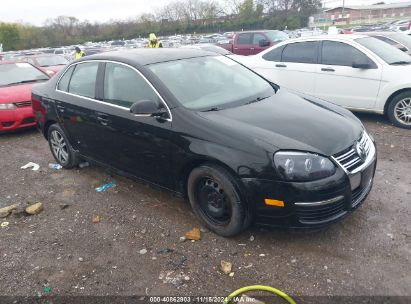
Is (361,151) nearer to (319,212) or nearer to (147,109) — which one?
(319,212)

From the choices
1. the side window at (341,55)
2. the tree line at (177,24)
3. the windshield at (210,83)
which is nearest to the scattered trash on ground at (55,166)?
the windshield at (210,83)

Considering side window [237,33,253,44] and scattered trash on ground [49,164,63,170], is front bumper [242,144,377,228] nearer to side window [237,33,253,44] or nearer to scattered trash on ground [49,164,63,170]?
scattered trash on ground [49,164,63,170]

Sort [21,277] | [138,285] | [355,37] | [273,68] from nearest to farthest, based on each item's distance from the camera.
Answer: [138,285] < [21,277] < [355,37] < [273,68]

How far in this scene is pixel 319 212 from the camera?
114 inches

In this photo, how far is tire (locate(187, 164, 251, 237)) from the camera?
306 centimetres

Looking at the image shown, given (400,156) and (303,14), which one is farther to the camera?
(303,14)

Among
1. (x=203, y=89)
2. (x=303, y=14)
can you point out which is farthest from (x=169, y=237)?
(x=303, y=14)

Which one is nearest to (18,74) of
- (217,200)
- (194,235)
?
(194,235)

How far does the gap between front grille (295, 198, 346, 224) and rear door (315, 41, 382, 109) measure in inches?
156

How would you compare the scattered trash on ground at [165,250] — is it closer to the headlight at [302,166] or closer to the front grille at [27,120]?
the headlight at [302,166]

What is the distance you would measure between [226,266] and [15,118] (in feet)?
18.5

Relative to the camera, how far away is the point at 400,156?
5004mm

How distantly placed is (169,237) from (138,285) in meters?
0.68

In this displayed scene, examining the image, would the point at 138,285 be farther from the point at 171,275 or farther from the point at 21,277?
the point at 21,277
